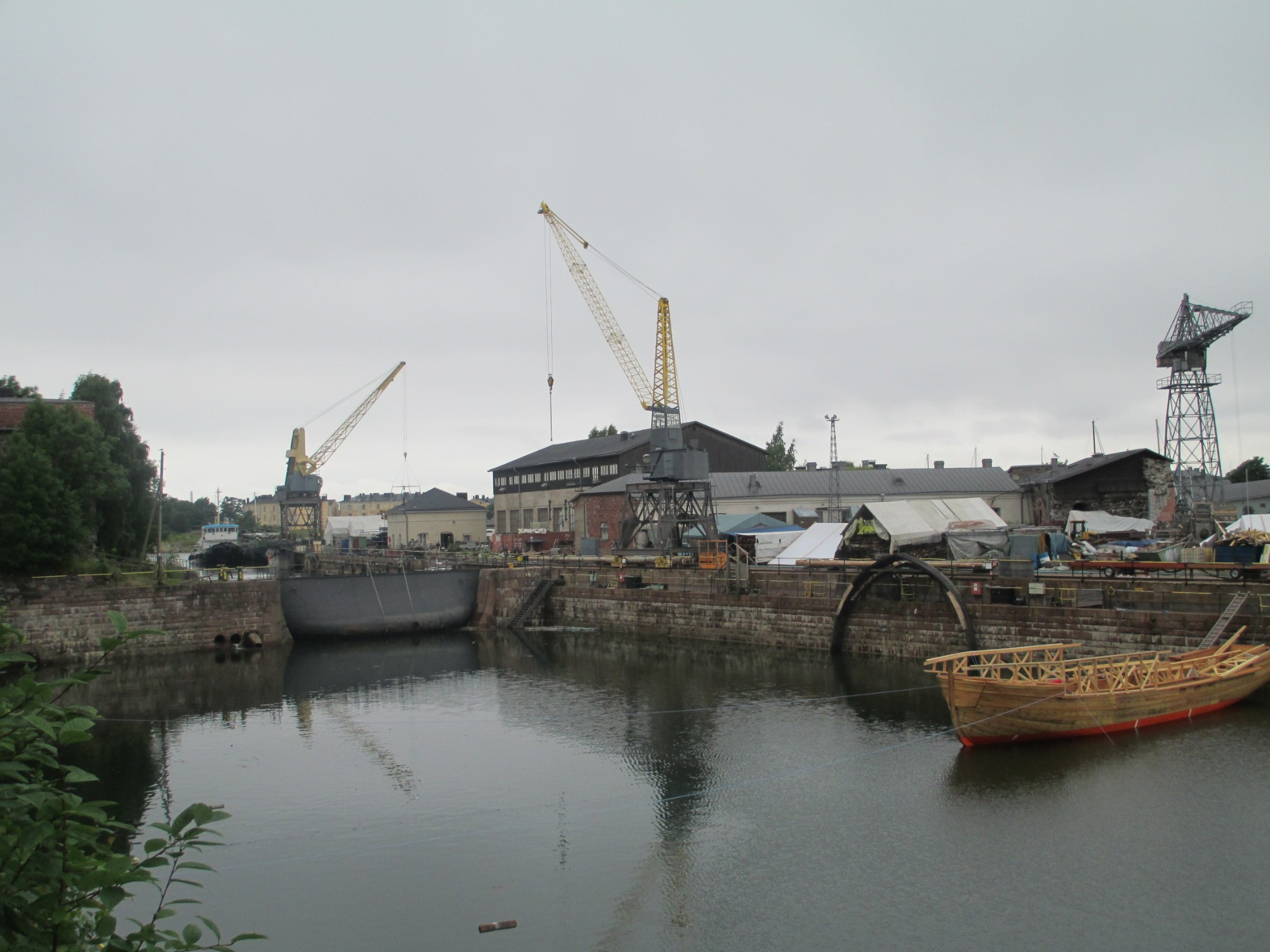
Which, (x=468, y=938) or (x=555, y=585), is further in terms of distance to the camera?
(x=555, y=585)

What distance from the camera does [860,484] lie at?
65750 mm

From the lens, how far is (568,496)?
7812 cm

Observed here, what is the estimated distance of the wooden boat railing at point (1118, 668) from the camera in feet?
66.9

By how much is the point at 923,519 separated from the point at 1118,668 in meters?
17.1

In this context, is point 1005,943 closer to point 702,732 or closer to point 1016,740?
point 1016,740

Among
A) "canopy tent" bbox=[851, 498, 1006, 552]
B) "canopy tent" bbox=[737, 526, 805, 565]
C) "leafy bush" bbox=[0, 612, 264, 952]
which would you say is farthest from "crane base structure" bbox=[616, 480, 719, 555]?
"leafy bush" bbox=[0, 612, 264, 952]

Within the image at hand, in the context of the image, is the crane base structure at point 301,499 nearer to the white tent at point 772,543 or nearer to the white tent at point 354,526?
the white tent at point 354,526

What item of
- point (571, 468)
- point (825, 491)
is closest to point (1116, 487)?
point (825, 491)

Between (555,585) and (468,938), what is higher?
(555,585)

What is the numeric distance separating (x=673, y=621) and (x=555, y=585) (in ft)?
29.3

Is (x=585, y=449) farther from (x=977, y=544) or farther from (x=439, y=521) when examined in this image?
(x=977, y=544)

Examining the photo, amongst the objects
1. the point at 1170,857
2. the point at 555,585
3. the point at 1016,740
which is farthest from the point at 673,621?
the point at 1170,857

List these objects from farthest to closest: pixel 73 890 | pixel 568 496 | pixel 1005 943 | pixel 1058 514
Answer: pixel 568 496 < pixel 1058 514 < pixel 1005 943 < pixel 73 890

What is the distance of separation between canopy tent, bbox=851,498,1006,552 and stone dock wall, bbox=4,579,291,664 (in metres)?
27.9
